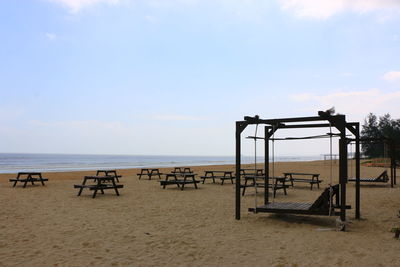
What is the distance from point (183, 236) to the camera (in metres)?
6.09

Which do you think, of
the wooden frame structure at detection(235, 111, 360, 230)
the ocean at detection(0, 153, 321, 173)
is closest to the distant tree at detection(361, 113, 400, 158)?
the ocean at detection(0, 153, 321, 173)

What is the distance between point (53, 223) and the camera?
7.12 m

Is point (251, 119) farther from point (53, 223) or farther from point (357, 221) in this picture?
point (53, 223)

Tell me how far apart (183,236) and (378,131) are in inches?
2232

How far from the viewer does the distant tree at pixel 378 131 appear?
4870 centimetres

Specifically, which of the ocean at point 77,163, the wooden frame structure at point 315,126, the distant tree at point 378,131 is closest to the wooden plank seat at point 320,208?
the wooden frame structure at point 315,126

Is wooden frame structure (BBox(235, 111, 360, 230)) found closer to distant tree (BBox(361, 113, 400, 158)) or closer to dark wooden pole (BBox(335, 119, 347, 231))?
dark wooden pole (BBox(335, 119, 347, 231))

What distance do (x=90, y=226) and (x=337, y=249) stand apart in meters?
4.27

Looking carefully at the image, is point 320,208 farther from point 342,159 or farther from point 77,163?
point 77,163

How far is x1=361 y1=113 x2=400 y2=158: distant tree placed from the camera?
48700 mm

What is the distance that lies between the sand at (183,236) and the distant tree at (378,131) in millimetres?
41546

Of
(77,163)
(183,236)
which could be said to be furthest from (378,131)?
(183,236)

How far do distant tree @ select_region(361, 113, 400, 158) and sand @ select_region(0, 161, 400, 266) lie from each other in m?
41.5

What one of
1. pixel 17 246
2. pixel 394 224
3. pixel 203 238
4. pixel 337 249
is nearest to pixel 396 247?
pixel 337 249
